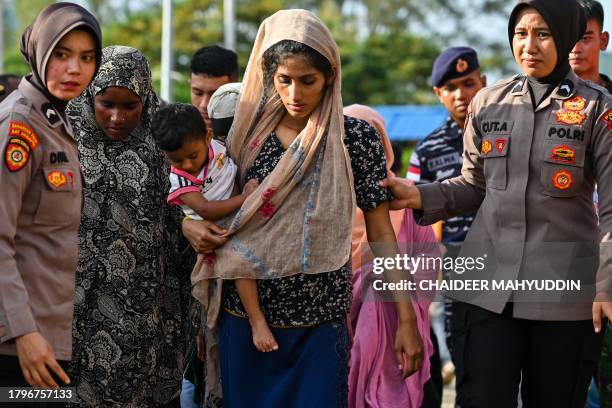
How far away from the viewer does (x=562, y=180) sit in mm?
4070

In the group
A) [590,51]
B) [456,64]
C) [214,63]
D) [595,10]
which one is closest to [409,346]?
[590,51]

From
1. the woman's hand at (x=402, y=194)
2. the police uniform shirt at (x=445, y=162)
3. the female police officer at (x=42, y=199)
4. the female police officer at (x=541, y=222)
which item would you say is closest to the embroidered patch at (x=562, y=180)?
the female police officer at (x=541, y=222)

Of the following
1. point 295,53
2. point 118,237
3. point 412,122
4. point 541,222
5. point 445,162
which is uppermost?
point 412,122

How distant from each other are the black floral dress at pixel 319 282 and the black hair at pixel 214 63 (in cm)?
184

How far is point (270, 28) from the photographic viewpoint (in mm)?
4082

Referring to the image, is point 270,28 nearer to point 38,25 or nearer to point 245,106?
point 245,106

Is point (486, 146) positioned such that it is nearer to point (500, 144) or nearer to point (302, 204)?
point (500, 144)

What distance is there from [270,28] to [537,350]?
1632 mm

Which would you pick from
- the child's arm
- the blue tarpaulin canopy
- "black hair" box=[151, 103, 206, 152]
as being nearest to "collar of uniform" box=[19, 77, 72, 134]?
"black hair" box=[151, 103, 206, 152]

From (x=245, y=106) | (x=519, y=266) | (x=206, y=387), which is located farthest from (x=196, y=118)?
A: (x=519, y=266)

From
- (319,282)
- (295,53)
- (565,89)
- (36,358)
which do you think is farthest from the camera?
(565,89)

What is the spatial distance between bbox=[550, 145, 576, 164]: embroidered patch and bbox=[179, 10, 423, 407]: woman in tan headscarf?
688 millimetres

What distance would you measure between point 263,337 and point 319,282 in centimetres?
30

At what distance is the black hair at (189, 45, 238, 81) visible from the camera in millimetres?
5914
